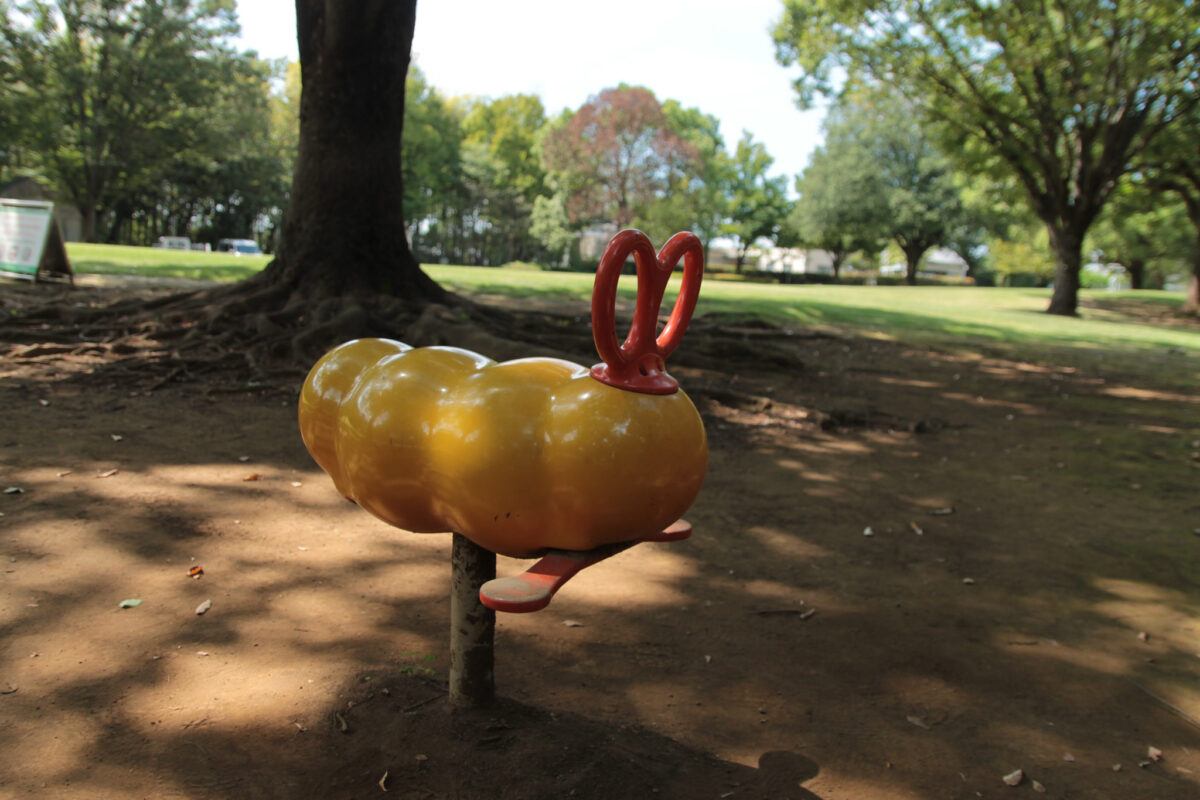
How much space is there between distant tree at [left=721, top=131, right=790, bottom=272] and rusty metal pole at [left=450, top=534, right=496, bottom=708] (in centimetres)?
7020

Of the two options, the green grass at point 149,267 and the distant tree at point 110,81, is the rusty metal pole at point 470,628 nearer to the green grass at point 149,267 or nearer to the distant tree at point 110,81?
the green grass at point 149,267

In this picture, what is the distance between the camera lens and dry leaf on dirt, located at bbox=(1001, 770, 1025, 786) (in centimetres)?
261

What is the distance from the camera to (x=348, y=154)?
8.10 metres

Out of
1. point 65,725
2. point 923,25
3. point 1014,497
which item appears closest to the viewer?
point 65,725

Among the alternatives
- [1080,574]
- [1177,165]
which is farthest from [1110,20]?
[1080,574]

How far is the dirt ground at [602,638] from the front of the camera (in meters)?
2.44

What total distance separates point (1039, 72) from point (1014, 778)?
2289cm

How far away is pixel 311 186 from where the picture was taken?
8.16 metres

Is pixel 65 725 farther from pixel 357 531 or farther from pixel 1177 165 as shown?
pixel 1177 165

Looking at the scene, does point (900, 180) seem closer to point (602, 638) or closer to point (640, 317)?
point (602, 638)

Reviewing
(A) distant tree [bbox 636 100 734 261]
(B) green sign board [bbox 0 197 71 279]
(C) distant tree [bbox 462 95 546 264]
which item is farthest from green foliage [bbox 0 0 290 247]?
(B) green sign board [bbox 0 197 71 279]

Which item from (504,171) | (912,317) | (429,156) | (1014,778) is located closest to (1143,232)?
(912,317)

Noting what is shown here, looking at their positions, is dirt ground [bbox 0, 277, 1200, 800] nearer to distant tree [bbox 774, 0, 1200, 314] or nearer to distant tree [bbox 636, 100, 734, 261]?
distant tree [bbox 774, 0, 1200, 314]

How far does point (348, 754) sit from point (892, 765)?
1.73 meters
